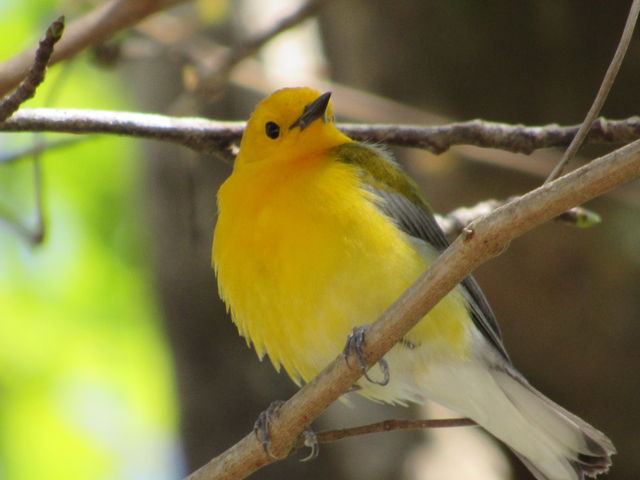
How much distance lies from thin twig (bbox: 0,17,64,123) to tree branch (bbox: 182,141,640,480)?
52.5 inches

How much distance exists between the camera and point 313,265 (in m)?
3.95

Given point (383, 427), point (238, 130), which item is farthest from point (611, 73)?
point (238, 130)

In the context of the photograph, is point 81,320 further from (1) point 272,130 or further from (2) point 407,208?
(2) point 407,208

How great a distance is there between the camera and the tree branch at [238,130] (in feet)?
12.2

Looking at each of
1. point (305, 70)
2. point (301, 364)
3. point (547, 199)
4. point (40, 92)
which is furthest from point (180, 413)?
point (547, 199)

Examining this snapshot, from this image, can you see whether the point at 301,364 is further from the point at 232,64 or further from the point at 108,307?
the point at 108,307

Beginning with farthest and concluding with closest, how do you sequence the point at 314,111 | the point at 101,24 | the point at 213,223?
1. the point at 213,223
2. the point at 314,111
3. the point at 101,24

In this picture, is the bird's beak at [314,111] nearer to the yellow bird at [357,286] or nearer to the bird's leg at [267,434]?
the yellow bird at [357,286]

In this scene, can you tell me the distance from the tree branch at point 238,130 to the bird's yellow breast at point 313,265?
0.33 meters

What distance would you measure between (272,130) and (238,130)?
0.63 m

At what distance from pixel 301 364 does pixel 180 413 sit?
7.60ft

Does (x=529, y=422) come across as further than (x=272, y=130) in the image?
No

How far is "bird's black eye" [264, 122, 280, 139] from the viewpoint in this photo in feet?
16.5

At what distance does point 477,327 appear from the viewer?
4465 mm
